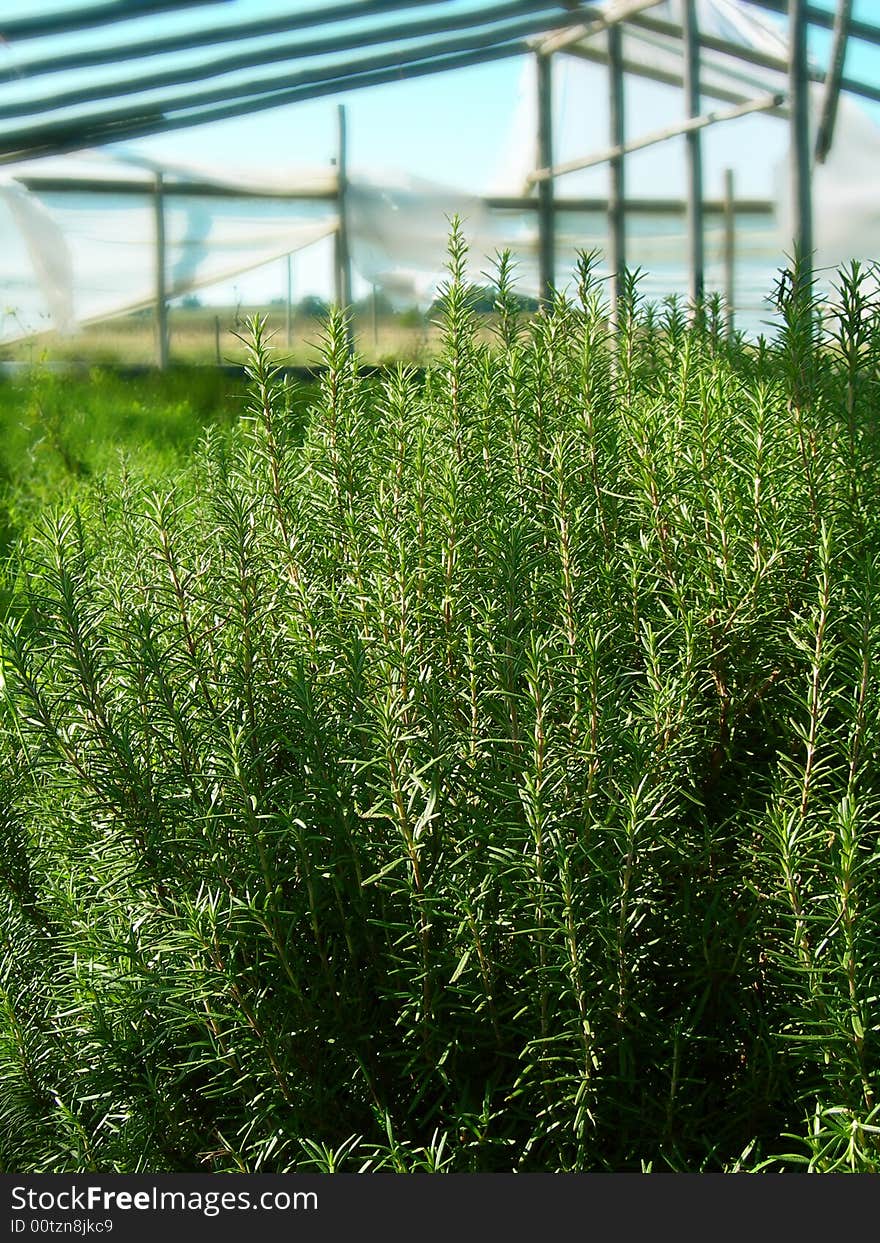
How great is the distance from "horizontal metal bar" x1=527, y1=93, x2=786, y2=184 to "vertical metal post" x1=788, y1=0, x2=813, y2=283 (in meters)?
0.12

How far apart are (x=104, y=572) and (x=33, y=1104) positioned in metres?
0.55

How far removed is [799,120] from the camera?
19.6 ft

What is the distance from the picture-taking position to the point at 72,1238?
0.81m

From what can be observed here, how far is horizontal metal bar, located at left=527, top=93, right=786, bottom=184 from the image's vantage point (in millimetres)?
6270

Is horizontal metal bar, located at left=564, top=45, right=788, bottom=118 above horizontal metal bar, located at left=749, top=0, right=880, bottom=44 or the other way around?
above

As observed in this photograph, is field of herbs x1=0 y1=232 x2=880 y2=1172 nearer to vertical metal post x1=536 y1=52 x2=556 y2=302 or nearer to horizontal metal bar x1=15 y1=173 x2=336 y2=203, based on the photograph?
vertical metal post x1=536 y1=52 x2=556 y2=302

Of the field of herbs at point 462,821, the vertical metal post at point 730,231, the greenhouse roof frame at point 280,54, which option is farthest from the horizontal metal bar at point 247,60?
the field of herbs at point 462,821

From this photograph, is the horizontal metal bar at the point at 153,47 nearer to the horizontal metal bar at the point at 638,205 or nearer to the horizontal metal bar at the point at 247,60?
the horizontal metal bar at the point at 247,60

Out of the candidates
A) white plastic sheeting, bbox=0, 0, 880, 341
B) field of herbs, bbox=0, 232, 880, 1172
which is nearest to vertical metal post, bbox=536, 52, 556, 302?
white plastic sheeting, bbox=0, 0, 880, 341

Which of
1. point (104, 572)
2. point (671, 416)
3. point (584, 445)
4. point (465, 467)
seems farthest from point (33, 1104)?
point (671, 416)

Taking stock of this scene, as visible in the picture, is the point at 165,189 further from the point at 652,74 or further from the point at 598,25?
the point at 652,74

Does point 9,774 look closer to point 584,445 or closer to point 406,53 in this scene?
point 584,445

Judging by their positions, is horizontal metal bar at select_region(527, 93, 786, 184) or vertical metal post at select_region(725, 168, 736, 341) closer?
horizontal metal bar at select_region(527, 93, 786, 184)

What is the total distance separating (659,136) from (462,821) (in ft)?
24.0
